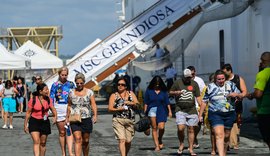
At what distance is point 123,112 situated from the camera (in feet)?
42.4

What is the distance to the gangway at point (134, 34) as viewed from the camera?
27.5m

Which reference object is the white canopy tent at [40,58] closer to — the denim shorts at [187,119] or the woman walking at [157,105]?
the woman walking at [157,105]

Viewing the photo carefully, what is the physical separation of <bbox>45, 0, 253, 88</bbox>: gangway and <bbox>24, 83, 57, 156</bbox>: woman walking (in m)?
14.6

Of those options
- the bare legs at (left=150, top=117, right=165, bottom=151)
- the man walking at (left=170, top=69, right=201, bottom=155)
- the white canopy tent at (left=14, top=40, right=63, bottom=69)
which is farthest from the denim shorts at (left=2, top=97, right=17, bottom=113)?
the white canopy tent at (left=14, top=40, right=63, bottom=69)

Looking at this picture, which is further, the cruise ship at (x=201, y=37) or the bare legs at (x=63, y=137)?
the cruise ship at (x=201, y=37)

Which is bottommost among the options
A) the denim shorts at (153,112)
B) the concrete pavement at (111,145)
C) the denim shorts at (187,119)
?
the concrete pavement at (111,145)

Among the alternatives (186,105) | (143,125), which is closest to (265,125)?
(143,125)

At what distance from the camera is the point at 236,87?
13.2 meters

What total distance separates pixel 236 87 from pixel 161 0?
14.5m

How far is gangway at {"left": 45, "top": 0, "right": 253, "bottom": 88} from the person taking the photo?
1085 inches

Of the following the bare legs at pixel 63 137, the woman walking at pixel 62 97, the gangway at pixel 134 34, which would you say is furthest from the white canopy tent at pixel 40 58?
the woman walking at pixel 62 97

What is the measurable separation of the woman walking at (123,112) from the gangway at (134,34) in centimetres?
1462

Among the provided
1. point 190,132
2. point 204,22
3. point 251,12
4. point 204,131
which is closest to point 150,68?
point 204,22

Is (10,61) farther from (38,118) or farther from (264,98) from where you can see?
(264,98)
